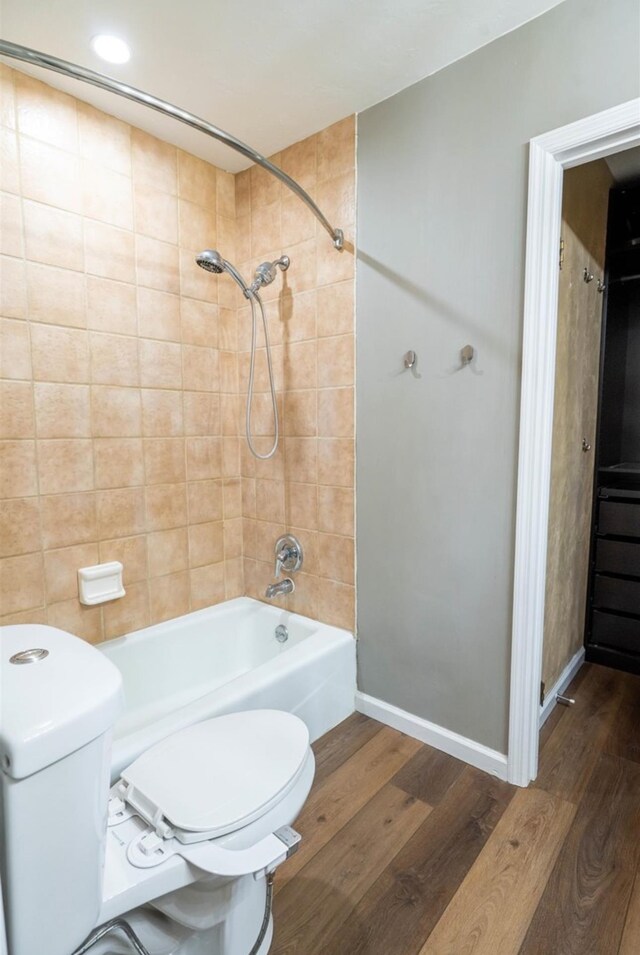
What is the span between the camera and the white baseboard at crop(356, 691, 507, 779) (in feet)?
5.33

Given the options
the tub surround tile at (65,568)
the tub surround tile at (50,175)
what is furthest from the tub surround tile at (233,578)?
the tub surround tile at (50,175)

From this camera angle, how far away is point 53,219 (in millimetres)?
1617

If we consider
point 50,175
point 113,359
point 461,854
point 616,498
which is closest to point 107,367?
point 113,359

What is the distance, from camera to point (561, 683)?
2.12m

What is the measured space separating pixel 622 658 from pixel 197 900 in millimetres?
2206

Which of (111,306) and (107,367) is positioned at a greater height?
(111,306)

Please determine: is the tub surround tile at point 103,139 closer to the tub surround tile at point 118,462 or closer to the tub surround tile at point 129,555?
the tub surround tile at point 118,462

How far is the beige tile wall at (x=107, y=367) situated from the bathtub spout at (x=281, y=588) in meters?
0.31

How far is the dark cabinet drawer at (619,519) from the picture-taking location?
2.21 m

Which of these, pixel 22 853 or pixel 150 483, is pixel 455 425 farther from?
pixel 22 853

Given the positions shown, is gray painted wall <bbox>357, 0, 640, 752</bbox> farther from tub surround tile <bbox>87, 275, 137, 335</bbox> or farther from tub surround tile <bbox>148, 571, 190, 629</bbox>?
tub surround tile <bbox>87, 275, 137, 335</bbox>

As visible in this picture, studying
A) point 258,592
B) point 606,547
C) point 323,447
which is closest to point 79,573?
point 258,592

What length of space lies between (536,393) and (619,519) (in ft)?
4.05

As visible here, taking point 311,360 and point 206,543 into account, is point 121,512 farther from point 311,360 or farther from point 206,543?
point 311,360
